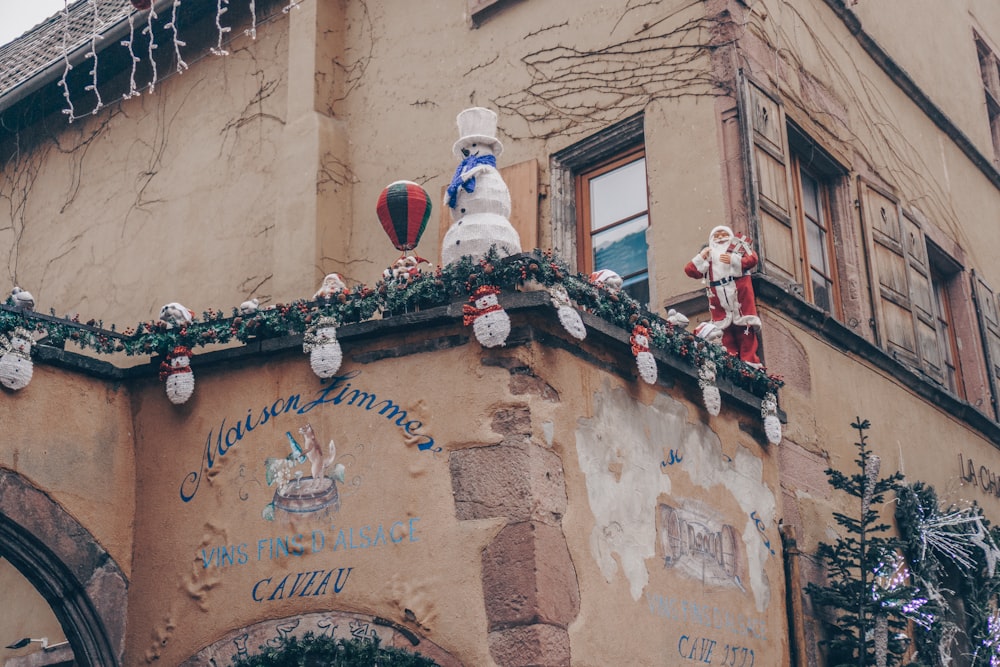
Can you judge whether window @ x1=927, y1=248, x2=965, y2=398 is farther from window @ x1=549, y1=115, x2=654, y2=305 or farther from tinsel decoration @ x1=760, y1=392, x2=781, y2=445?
tinsel decoration @ x1=760, y1=392, x2=781, y2=445

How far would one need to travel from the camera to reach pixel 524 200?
9.45 m

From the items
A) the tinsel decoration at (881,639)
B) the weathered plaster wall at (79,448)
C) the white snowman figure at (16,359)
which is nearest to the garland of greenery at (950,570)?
the tinsel decoration at (881,639)

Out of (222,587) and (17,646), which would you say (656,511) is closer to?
(222,587)

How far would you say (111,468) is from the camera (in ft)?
25.2

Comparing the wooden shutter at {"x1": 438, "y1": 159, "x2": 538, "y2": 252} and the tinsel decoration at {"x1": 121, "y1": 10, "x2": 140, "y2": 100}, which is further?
the tinsel decoration at {"x1": 121, "y1": 10, "x2": 140, "y2": 100}

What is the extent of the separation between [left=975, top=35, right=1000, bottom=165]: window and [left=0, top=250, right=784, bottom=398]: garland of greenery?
284 inches

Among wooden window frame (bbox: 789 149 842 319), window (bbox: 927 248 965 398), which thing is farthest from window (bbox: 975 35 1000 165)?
wooden window frame (bbox: 789 149 842 319)

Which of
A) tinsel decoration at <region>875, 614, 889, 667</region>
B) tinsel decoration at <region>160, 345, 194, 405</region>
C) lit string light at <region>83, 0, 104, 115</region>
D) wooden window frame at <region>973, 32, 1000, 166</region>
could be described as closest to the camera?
tinsel decoration at <region>160, 345, 194, 405</region>

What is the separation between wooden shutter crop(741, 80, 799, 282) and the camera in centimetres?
867

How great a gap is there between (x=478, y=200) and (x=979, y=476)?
226 inches

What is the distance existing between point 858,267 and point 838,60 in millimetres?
1759

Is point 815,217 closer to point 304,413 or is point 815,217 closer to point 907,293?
point 907,293

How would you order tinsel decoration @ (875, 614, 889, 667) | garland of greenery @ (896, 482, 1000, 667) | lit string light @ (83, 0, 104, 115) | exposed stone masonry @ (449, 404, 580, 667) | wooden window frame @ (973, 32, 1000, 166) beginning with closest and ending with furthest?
exposed stone masonry @ (449, 404, 580, 667)
tinsel decoration @ (875, 614, 889, 667)
garland of greenery @ (896, 482, 1000, 667)
lit string light @ (83, 0, 104, 115)
wooden window frame @ (973, 32, 1000, 166)

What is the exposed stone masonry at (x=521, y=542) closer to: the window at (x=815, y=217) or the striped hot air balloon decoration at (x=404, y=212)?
the striped hot air balloon decoration at (x=404, y=212)
